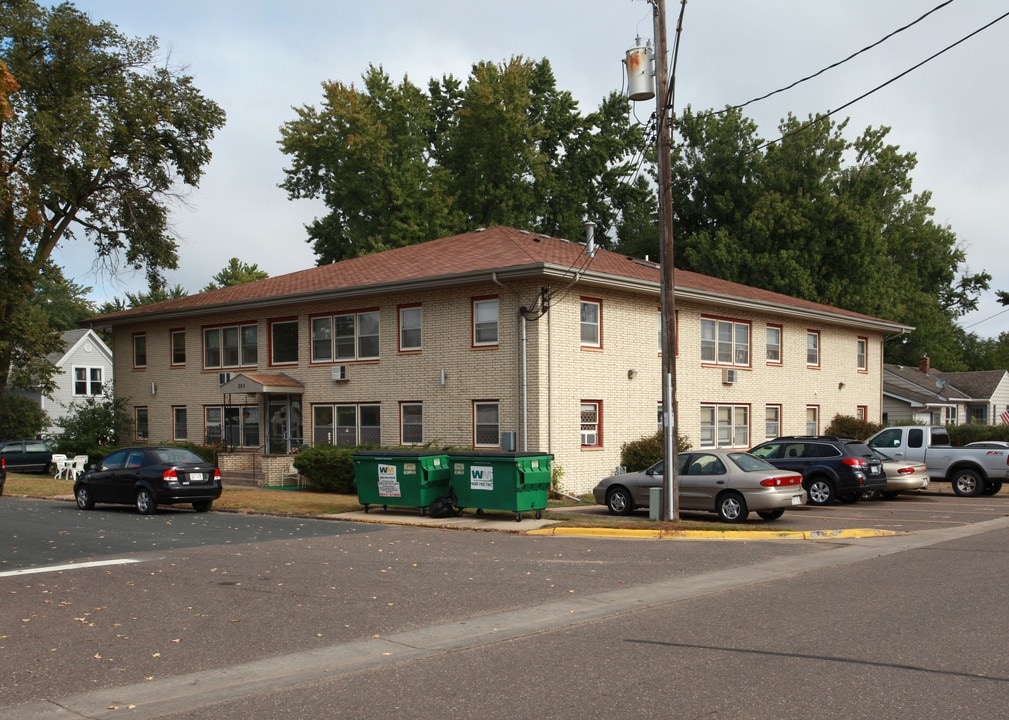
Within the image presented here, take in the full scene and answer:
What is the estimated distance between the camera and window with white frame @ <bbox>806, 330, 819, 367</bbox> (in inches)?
1328

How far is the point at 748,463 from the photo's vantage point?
18797 mm

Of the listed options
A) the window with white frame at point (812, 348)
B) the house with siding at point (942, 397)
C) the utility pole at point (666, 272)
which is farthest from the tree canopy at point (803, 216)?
the utility pole at point (666, 272)

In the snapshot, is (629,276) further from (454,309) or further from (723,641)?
(723,641)

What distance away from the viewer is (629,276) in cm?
2548

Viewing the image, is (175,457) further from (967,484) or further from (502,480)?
(967,484)

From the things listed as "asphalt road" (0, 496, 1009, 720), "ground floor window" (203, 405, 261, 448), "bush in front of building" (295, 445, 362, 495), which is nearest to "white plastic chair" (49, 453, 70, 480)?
"ground floor window" (203, 405, 261, 448)

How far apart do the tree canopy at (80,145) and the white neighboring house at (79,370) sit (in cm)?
2237

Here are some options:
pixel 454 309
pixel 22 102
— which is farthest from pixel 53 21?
pixel 454 309

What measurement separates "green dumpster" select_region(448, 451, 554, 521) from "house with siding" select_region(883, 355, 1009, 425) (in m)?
32.9

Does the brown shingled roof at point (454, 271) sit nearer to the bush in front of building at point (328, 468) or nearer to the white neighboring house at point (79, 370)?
the bush in front of building at point (328, 468)

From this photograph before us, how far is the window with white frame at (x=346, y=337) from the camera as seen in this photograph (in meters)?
27.3

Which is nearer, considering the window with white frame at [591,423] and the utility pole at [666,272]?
the utility pole at [666,272]

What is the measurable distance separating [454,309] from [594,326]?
366cm

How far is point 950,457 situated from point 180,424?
23913mm
